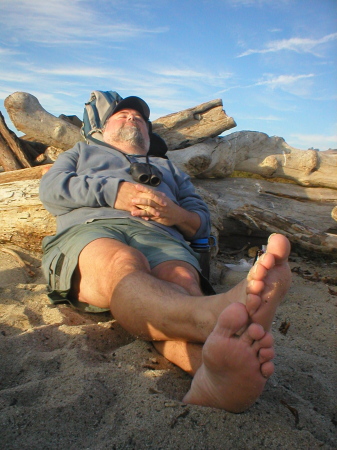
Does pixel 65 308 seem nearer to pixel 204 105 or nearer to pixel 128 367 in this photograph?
pixel 128 367

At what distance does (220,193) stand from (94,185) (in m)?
2.66

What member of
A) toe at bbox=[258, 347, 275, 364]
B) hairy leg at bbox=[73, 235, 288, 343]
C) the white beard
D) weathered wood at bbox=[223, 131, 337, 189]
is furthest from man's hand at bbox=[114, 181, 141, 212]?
weathered wood at bbox=[223, 131, 337, 189]

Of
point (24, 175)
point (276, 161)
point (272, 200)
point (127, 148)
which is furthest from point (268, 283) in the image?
point (276, 161)

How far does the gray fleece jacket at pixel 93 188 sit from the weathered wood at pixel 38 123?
1.53 m

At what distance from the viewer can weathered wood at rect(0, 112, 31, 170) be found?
482 cm

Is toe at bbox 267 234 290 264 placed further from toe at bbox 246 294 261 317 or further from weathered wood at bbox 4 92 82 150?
weathered wood at bbox 4 92 82 150

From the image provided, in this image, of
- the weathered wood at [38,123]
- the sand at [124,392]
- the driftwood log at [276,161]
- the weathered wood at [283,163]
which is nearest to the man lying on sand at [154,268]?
the sand at [124,392]

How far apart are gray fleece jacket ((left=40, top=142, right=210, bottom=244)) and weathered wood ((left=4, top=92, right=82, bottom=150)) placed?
153 centimetres

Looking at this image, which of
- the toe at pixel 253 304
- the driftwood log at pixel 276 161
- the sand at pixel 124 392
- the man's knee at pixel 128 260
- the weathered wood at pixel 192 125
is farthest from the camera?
the driftwood log at pixel 276 161

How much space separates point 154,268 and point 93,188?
32.0 inches

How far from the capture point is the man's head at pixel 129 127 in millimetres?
3656

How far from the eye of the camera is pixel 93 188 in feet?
9.39

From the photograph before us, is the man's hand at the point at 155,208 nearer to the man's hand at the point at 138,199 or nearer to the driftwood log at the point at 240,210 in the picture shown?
the man's hand at the point at 138,199

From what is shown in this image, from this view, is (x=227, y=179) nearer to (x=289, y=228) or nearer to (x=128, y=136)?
(x=289, y=228)
